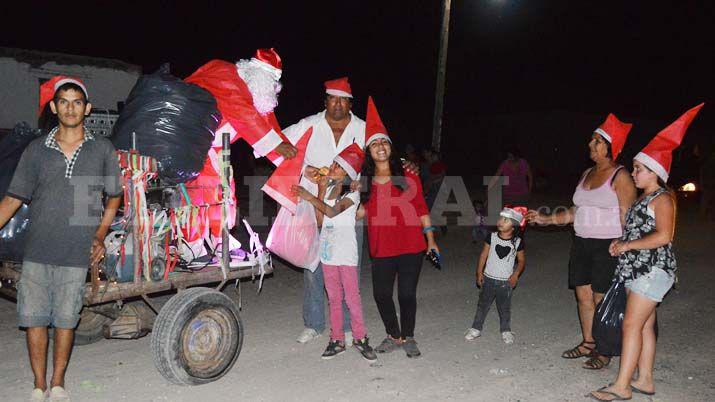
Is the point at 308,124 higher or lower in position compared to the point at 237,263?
higher

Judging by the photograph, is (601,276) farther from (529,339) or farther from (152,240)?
(152,240)

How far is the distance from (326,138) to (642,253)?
2.85 m

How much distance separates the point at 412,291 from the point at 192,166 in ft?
7.11

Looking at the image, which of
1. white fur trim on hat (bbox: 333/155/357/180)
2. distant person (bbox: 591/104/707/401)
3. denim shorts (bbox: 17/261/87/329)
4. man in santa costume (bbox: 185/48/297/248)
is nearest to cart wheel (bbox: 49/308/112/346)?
denim shorts (bbox: 17/261/87/329)

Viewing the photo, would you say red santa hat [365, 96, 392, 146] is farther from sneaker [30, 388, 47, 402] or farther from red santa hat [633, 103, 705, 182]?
sneaker [30, 388, 47, 402]

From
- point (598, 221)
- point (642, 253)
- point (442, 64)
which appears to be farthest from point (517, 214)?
point (442, 64)

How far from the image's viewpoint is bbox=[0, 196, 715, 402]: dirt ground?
4.48m

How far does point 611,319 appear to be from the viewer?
462 cm

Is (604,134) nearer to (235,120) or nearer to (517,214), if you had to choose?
(517,214)

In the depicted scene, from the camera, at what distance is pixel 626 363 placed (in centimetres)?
447

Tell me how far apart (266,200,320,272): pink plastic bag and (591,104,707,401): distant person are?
7.97 ft

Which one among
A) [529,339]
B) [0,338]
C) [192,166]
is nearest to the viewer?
[192,166]

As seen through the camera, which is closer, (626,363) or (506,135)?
(626,363)

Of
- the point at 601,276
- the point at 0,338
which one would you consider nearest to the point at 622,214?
the point at 601,276
